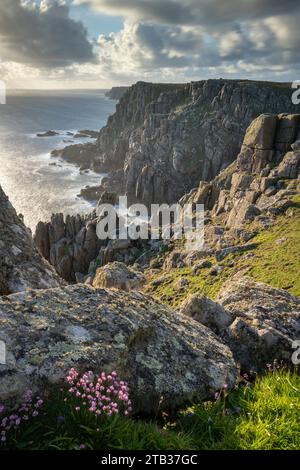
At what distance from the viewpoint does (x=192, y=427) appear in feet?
18.1

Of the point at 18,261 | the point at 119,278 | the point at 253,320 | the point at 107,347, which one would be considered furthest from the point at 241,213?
the point at 107,347

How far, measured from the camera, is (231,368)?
24.1 ft

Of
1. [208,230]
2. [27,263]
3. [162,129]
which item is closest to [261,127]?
[208,230]

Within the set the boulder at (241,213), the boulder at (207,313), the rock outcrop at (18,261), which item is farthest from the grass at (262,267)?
the rock outcrop at (18,261)

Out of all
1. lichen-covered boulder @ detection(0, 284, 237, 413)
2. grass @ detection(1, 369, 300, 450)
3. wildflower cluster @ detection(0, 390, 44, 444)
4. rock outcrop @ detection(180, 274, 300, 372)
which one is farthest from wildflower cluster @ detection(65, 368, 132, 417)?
rock outcrop @ detection(180, 274, 300, 372)

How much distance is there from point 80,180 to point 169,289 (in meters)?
117

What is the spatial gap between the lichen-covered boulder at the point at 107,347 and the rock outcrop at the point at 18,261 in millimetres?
2290

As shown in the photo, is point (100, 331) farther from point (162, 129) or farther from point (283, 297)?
point (162, 129)

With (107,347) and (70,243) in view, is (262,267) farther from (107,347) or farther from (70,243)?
(70,243)

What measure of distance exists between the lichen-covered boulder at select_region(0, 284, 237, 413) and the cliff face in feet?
369

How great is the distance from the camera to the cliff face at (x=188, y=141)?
121688 millimetres

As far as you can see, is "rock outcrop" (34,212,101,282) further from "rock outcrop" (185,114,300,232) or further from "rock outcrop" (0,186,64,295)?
"rock outcrop" (0,186,64,295)

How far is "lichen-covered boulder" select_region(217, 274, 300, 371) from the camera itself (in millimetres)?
8891

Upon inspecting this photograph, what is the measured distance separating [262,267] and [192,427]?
2887 centimetres
